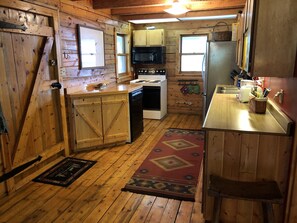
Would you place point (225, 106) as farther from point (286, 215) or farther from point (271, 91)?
point (286, 215)

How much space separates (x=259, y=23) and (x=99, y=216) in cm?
207

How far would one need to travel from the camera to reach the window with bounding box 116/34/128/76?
530 centimetres

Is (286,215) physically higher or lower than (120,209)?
higher

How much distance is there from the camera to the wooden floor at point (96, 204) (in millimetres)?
2172

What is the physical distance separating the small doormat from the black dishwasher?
101cm

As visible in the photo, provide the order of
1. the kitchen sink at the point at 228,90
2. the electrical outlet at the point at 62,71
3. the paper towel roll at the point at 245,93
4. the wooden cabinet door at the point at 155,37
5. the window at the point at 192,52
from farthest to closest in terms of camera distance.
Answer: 1. the window at the point at 192,52
2. the wooden cabinet door at the point at 155,37
3. the kitchen sink at the point at 228,90
4. the electrical outlet at the point at 62,71
5. the paper towel roll at the point at 245,93

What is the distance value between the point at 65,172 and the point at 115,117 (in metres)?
1.16

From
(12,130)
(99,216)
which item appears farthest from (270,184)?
(12,130)

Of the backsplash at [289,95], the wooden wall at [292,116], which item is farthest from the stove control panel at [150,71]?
the wooden wall at [292,116]

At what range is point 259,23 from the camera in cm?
168

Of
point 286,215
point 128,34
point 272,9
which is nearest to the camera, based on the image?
point 272,9

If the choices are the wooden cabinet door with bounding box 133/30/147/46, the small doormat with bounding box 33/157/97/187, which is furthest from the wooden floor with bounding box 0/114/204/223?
the wooden cabinet door with bounding box 133/30/147/46

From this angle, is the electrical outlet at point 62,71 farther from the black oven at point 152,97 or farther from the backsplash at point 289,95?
the backsplash at point 289,95

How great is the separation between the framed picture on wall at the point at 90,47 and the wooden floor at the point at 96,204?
1.77 metres
